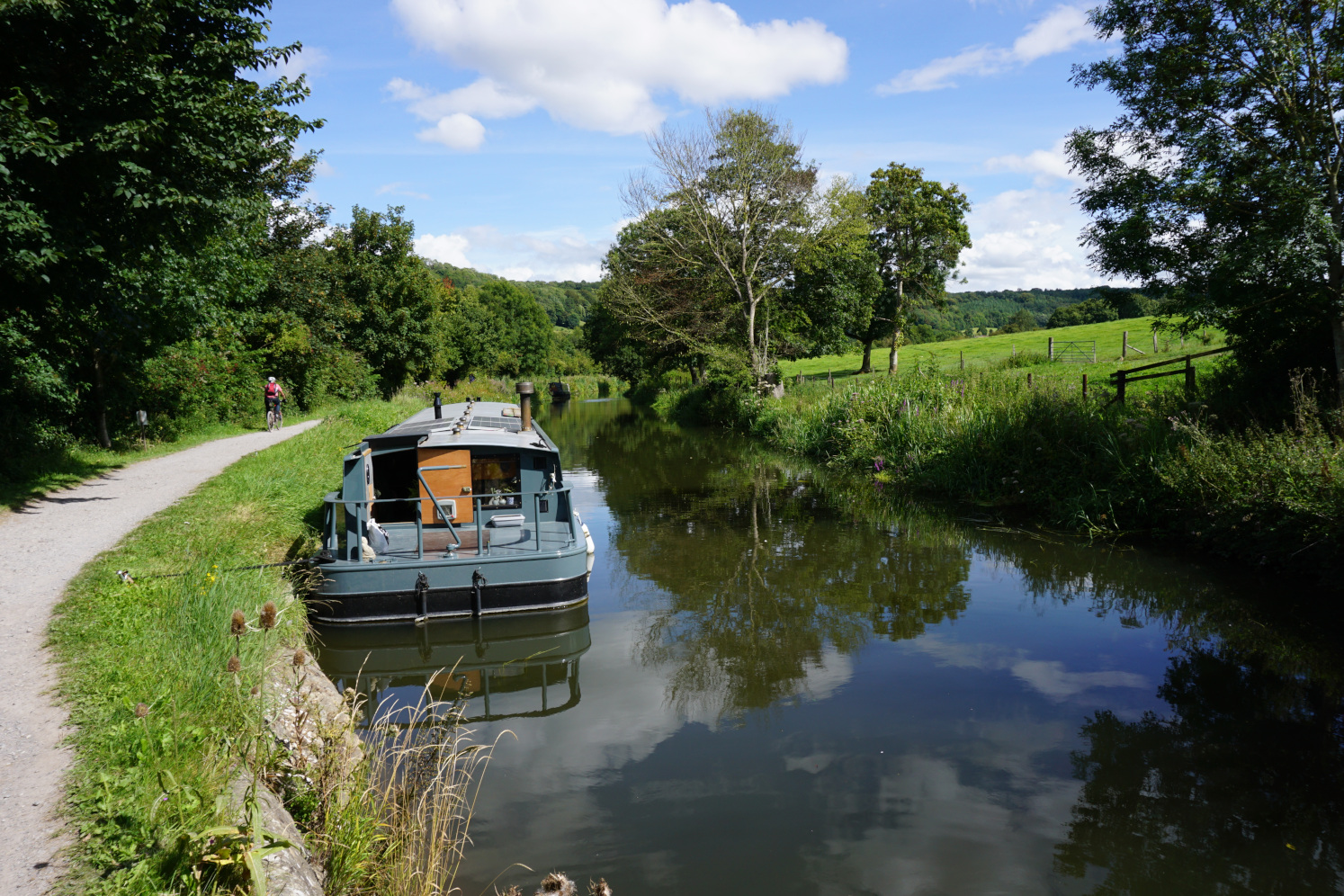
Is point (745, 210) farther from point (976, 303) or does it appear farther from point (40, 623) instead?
point (976, 303)

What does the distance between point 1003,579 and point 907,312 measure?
34.9 m

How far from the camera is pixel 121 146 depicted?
8.21 metres

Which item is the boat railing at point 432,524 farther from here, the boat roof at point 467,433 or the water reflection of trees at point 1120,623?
the water reflection of trees at point 1120,623

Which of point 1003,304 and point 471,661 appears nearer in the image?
point 471,661

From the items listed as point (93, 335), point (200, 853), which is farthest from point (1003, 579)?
point (93, 335)

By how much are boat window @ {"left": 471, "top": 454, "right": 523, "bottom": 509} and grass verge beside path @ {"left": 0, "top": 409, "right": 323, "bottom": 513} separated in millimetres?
5813

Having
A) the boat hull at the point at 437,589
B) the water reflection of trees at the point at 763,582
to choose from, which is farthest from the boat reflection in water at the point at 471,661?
the water reflection of trees at the point at 763,582

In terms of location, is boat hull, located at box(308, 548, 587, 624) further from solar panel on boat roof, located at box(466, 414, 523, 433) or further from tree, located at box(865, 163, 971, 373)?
tree, located at box(865, 163, 971, 373)

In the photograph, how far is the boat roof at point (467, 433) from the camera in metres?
10.5

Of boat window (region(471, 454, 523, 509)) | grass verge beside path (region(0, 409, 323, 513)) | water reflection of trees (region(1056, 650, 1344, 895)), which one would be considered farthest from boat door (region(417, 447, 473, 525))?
water reflection of trees (region(1056, 650, 1344, 895))

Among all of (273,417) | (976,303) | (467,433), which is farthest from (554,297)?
(467,433)

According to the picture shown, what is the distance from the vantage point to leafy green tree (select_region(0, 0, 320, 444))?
812 cm

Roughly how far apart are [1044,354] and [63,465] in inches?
1329

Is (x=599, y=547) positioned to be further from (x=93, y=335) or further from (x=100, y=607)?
(x=93, y=335)
